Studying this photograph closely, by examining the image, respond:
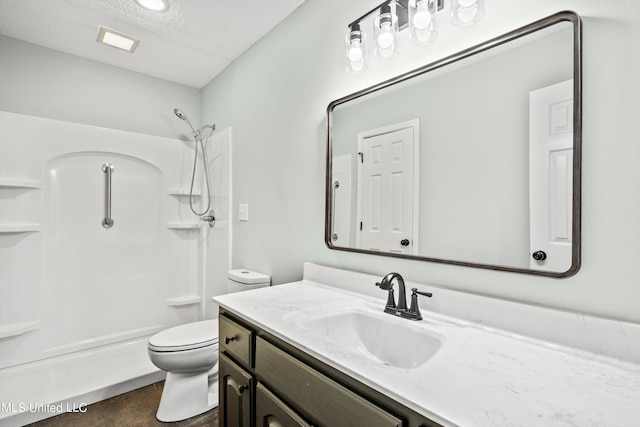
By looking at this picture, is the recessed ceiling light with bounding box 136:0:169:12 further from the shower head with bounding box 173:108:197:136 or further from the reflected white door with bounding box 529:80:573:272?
the reflected white door with bounding box 529:80:573:272

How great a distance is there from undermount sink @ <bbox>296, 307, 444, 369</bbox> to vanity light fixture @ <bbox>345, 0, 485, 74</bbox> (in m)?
1.03

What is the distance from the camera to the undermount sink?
3.30ft

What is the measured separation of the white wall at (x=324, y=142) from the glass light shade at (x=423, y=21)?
0.05m

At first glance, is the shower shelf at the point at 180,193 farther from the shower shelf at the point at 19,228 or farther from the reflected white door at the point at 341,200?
the reflected white door at the point at 341,200

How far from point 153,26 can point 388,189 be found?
1.87 m

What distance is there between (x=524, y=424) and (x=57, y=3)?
2757 mm

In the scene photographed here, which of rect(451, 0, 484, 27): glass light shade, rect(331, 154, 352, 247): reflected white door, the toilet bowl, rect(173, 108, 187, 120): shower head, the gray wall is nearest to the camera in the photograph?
rect(451, 0, 484, 27): glass light shade

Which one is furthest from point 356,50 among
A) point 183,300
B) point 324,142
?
point 183,300

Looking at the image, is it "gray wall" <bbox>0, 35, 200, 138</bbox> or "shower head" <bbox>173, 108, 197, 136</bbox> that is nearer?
"gray wall" <bbox>0, 35, 200, 138</bbox>

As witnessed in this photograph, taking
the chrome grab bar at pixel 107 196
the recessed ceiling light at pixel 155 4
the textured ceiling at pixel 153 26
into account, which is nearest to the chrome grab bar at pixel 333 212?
the textured ceiling at pixel 153 26

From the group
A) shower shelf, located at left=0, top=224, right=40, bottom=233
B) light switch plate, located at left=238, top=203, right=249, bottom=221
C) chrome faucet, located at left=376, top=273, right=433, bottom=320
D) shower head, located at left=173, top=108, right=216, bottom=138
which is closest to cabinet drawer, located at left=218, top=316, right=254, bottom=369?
chrome faucet, located at left=376, top=273, right=433, bottom=320

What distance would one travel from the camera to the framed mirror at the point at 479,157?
0.91 meters

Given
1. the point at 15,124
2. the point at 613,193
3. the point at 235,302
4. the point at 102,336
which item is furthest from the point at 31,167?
the point at 613,193

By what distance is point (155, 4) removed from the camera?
1829 mm
